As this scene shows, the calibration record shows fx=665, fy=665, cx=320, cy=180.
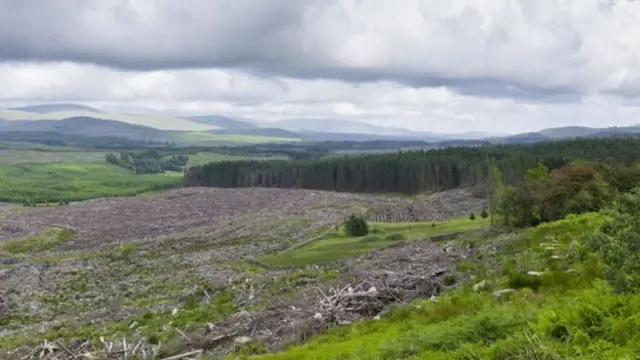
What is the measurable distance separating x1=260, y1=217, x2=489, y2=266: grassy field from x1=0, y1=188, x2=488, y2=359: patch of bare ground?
4711mm

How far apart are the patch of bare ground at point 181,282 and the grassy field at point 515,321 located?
138 inches

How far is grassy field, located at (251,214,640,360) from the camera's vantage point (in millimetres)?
13828

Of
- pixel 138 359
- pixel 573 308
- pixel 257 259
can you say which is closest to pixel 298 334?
pixel 138 359

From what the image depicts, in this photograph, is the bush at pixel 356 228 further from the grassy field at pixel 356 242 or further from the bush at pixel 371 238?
the bush at pixel 371 238

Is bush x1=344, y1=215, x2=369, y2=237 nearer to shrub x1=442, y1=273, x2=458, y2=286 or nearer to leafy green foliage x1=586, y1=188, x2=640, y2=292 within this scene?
shrub x1=442, y1=273, x2=458, y2=286

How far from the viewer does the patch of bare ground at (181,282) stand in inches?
1149

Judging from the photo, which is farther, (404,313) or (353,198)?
(353,198)

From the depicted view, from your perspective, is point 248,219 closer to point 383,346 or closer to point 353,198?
point 353,198

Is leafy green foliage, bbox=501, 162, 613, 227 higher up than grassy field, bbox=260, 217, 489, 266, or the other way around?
leafy green foliage, bbox=501, 162, 613, 227

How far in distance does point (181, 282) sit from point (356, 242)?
23.0 m

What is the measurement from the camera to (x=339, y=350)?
67.2ft

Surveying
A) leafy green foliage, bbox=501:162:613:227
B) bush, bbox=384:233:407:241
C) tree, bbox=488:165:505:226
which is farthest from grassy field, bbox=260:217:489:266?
leafy green foliage, bbox=501:162:613:227

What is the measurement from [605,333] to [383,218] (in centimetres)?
9890

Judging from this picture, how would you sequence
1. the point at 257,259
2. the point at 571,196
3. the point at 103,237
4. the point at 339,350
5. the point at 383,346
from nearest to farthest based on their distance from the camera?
the point at 383,346 < the point at 339,350 < the point at 571,196 < the point at 257,259 < the point at 103,237
